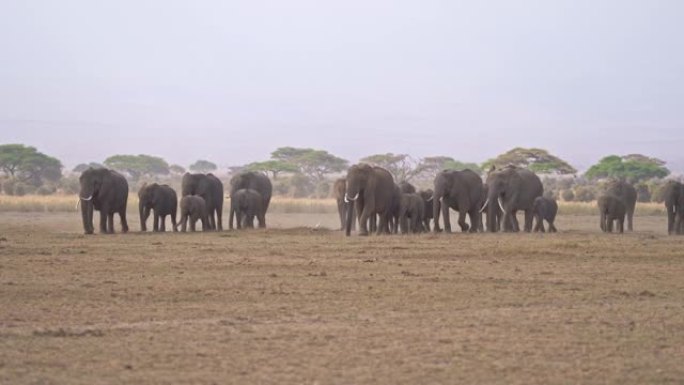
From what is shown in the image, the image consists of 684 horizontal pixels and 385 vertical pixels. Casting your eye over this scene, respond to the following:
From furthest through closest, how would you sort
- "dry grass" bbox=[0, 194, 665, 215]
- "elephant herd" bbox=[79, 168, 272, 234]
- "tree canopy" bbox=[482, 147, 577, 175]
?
"tree canopy" bbox=[482, 147, 577, 175]
"dry grass" bbox=[0, 194, 665, 215]
"elephant herd" bbox=[79, 168, 272, 234]

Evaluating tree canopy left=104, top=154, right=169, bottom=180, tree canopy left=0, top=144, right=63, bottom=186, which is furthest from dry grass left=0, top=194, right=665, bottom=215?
tree canopy left=104, top=154, right=169, bottom=180

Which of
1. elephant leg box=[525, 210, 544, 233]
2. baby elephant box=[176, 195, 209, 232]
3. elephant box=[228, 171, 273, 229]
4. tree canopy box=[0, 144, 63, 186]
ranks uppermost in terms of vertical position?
tree canopy box=[0, 144, 63, 186]

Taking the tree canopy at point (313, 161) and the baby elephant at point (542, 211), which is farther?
the tree canopy at point (313, 161)

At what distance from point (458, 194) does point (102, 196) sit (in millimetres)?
10763

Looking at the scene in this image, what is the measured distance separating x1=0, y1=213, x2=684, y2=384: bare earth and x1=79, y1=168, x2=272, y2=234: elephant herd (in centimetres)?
817

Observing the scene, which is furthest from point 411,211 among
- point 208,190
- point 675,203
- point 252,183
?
point 675,203

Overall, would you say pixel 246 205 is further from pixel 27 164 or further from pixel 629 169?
pixel 27 164

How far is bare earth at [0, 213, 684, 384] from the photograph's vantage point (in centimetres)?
963

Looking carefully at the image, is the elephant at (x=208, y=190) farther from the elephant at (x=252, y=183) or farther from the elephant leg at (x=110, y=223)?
the elephant leg at (x=110, y=223)

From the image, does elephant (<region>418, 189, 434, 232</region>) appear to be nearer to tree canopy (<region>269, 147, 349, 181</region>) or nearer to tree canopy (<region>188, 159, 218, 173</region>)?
tree canopy (<region>269, 147, 349, 181</region>)

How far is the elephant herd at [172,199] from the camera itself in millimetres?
30703

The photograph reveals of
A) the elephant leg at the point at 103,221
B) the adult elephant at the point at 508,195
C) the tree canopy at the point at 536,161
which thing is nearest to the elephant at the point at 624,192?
the adult elephant at the point at 508,195

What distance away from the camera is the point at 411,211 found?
32.6 metres

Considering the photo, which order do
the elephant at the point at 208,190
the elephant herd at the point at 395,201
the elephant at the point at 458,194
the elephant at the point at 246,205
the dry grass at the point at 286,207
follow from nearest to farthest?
the elephant herd at the point at 395,201
the elephant at the point at 458,194
the elephant at the point at 246,205
the elephant at the point at 208,190
the dry grass at the point at 286,207
